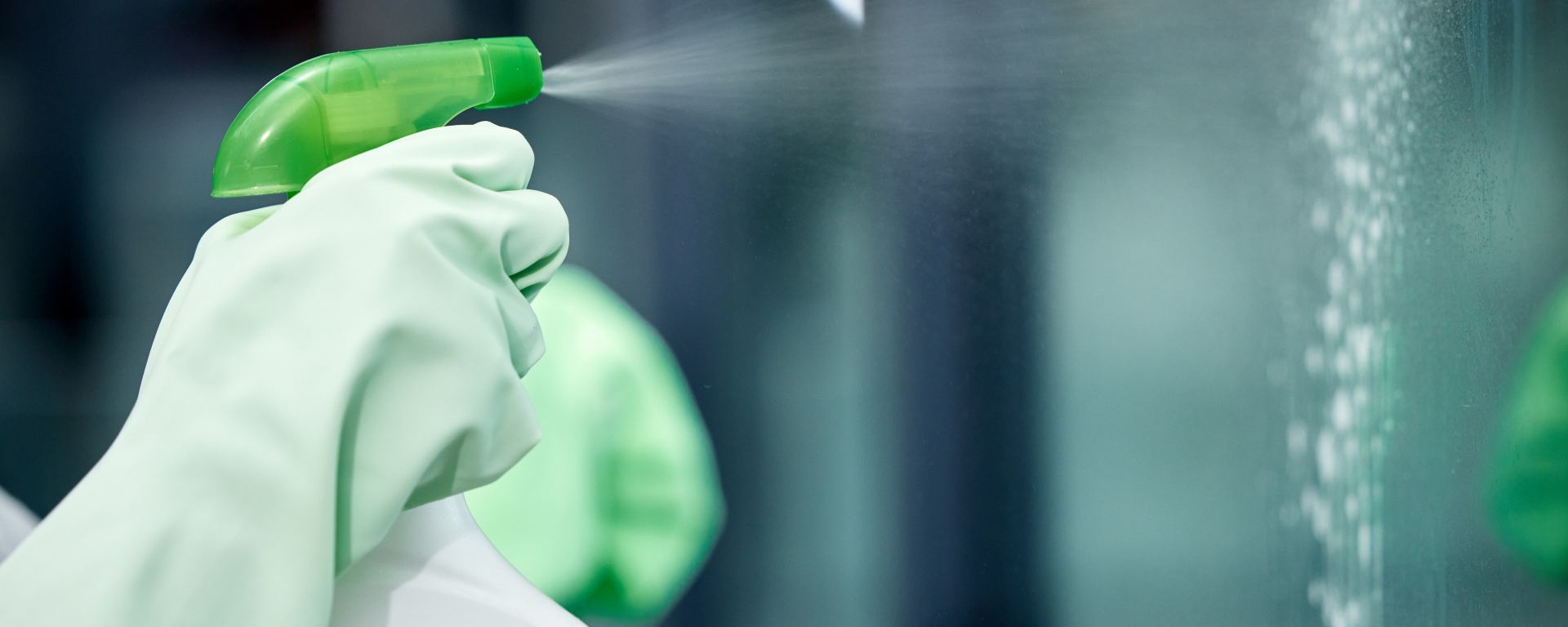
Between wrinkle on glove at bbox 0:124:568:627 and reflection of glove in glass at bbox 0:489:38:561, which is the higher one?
wrinkle on glove at bbox 0:124:568:627

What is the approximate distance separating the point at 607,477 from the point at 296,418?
1.39ft

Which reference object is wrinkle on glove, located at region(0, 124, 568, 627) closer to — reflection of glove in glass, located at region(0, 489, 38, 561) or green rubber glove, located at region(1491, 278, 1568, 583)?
reflection of glove in glass, located at region(0, 489, 38, 561)

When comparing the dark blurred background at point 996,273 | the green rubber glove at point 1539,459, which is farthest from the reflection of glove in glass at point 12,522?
the green rubber glove at point 1539,459

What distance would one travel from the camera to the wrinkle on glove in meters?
0.33

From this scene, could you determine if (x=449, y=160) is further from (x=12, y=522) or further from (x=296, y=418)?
(x=12, y=522)

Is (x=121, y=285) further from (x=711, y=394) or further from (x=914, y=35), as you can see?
(x=914, y=35)

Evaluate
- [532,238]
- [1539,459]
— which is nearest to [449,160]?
[532,238]

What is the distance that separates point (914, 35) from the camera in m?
0.71

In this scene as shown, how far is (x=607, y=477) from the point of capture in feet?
2.46

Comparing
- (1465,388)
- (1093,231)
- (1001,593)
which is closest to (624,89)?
(1093,231)

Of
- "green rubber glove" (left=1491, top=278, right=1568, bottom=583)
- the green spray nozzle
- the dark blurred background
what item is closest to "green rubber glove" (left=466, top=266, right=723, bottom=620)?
the dark blurred background

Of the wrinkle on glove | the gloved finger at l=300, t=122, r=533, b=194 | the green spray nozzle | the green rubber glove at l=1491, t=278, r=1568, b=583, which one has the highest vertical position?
the green spray nozzle

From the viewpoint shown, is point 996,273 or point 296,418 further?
point 996,273

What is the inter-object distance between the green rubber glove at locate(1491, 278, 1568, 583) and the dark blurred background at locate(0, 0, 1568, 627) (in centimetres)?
11
